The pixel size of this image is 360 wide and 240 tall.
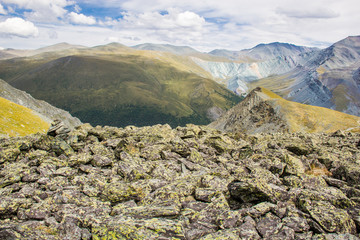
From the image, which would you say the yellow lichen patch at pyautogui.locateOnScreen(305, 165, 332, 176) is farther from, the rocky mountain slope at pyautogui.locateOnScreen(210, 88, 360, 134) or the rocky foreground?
the rocky mountain slope at pyautogui.locateOnScreen(210, 88, 360, 134)

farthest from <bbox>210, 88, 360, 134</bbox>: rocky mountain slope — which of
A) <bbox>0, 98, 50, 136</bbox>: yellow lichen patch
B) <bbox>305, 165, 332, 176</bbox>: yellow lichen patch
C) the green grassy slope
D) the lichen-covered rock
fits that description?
the lichen-covered rock

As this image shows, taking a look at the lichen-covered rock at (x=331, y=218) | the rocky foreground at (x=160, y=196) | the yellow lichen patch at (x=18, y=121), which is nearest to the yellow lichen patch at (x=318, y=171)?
the rocky foreground at (x=160, y=196)

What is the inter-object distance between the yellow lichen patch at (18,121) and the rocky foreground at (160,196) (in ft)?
151

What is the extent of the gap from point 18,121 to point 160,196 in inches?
2719

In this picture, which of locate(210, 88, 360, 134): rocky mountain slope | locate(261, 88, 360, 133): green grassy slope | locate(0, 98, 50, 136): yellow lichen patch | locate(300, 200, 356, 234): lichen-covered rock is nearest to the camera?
locate(300, 200, 356, 234): lichen-covered rock

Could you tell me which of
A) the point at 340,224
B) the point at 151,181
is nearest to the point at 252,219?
the point at 340,224

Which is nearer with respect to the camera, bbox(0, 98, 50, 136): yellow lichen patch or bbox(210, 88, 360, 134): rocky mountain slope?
bbox(0, 98, 50, 136): yellow lichen patch

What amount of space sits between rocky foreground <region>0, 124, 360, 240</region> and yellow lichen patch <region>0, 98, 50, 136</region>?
46.1 meters

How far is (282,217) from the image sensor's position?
12828mm

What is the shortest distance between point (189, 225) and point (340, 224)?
8186 millimetres

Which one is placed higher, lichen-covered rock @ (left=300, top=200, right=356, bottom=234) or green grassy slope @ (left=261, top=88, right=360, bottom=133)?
lichen-covered rock @ (left=300, top=200, right=356, bottom=234)

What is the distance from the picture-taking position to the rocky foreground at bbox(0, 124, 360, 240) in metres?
11.3

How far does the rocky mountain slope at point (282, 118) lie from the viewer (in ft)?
309

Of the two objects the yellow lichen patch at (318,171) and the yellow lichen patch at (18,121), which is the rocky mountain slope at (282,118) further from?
the yellow lichen patch at (18,121)
